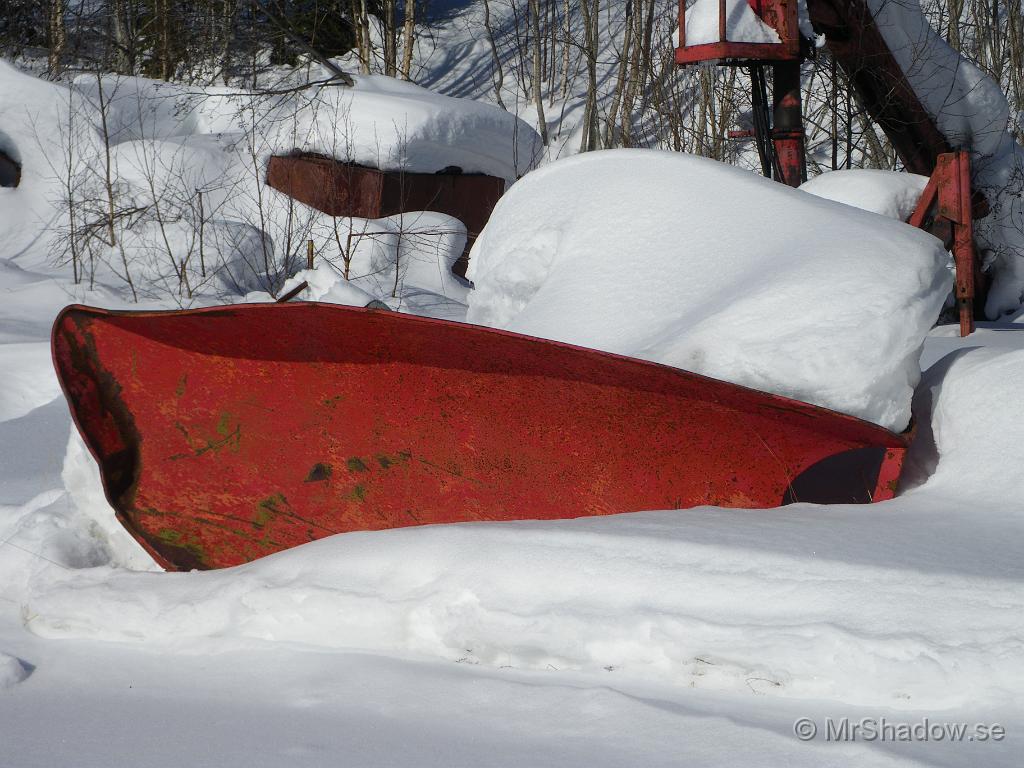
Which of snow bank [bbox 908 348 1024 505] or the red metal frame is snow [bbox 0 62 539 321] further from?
snow bank [bbox 908 348 1024 505]

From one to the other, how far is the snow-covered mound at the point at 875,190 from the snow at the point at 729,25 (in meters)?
0.79

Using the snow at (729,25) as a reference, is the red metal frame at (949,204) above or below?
below

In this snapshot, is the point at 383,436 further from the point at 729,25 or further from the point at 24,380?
the point at 729,25

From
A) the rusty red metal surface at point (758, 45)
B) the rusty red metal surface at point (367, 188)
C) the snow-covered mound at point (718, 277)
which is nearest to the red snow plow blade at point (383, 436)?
the snow-covered mound at point (718, 277)

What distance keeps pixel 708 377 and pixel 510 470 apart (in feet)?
1.68

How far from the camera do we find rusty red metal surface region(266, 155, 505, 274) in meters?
8.43

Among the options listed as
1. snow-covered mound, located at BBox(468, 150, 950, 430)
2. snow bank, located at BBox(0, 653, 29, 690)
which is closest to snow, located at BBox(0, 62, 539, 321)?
snow-covered mound, located at BBox(468, 150, 950, 430)

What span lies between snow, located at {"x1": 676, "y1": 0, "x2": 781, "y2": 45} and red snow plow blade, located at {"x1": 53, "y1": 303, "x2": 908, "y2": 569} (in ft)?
11.0

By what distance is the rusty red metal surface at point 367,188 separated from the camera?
843cm

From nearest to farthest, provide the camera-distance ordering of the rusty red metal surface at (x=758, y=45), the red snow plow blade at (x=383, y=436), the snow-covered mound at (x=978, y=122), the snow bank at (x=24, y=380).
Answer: the red snow plow blade at (x=383, y=436) < the snow bank at (x=24, y=380) < the rusty red metal surface at (x=758, y=45) < the snow-covered mound at (x=978, y=122)

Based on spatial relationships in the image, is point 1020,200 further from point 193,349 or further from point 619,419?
point 193,349

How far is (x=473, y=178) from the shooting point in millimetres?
9078

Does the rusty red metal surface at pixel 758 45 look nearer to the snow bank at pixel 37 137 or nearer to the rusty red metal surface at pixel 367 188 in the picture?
the rusty red metal surface at pixel 367 188

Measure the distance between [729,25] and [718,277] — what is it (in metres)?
3.26
